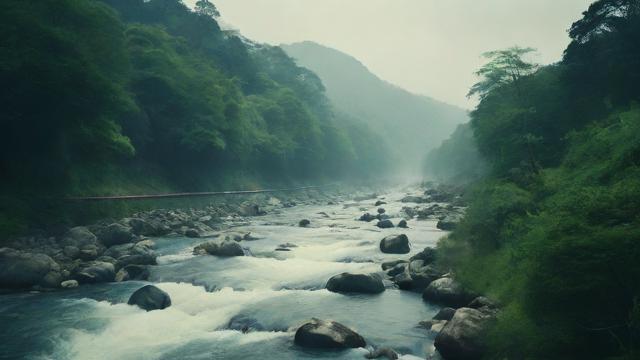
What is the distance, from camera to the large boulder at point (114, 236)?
22.3 m

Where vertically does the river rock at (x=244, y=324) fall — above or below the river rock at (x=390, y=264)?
below

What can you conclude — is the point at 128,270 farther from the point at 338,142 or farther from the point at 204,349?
the point at 338,142

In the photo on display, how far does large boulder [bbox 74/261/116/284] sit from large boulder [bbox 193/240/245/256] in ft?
17.6

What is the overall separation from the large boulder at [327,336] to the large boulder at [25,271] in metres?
10.8

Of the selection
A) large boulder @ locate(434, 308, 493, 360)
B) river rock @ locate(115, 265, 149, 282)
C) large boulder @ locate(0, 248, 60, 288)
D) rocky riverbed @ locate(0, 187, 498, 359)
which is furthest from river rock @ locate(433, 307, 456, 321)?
large boulder @ locate(0, 248, 60, 288)

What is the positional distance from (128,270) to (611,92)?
2856 centimetres

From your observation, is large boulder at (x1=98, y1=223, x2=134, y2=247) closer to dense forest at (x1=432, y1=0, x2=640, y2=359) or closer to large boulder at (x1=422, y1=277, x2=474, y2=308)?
large boulder at (x1=422, y1=277, x2=474, y2=308)

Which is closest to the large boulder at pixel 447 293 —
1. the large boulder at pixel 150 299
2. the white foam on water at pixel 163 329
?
the white foam on water at pixel 163 329

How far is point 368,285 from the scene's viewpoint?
15.5m

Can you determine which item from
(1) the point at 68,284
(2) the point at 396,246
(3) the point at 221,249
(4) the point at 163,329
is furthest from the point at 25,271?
(2) the point at 396,246

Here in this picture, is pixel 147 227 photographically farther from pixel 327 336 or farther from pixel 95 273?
pixel 327 336

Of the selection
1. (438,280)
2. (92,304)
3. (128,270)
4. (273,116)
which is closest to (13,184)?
(128,270)

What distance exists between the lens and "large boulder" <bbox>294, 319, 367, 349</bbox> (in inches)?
425

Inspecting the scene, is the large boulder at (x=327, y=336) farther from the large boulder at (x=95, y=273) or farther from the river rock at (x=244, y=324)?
the large boulder at (x=95, y=273)
